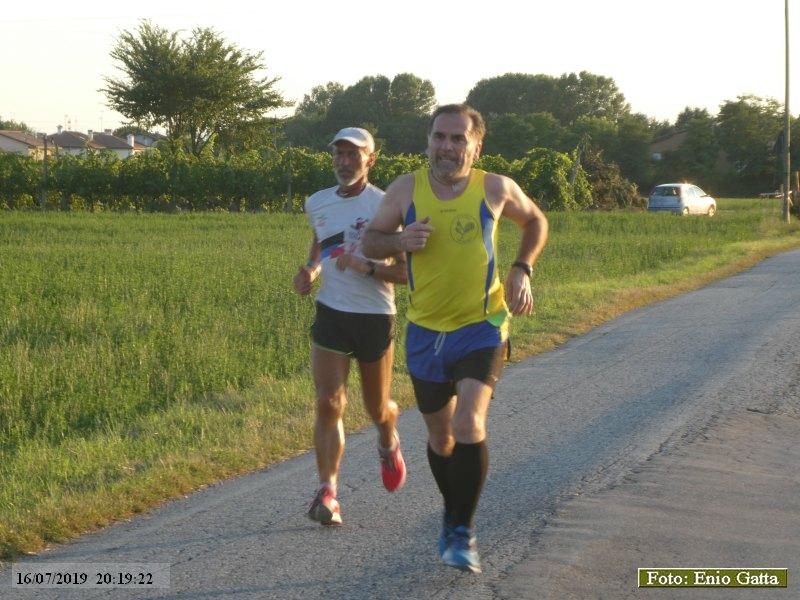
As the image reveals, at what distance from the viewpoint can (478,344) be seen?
4.94 metres

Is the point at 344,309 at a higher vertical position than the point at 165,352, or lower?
higher

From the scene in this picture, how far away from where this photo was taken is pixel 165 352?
11469mm

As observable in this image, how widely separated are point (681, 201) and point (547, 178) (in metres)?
5.46

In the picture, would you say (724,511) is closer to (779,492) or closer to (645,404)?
(779,492)

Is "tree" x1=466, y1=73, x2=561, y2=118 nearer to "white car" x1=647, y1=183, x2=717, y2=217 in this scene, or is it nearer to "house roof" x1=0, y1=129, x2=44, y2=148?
"house roof" x1=0, y1=129, x2=44, y2=148

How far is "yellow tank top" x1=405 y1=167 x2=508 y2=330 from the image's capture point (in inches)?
193

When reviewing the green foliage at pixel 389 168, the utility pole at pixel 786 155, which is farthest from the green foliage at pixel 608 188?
the utility pole at pixel 786 155

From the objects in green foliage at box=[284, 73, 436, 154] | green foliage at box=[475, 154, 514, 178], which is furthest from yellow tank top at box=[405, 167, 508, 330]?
green foliage at box=[284, 73, 436, 154]

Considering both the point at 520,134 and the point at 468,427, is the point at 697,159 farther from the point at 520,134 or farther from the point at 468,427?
the point at 468,427

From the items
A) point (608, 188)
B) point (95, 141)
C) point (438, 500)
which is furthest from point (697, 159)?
point (95, 141)

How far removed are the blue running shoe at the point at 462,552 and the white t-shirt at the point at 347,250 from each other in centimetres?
131

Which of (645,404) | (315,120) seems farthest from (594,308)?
(315,120)

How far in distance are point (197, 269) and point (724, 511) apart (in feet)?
49.9

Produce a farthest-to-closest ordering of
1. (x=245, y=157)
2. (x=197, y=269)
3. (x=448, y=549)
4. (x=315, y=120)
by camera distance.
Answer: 1. (x=315, y=120)
2. (x=245, y=157)
3. (x=197, y=269)
4. (x=448, y=549)
